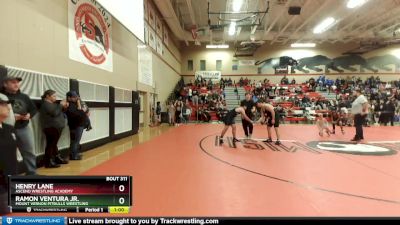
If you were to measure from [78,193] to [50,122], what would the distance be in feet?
12.6

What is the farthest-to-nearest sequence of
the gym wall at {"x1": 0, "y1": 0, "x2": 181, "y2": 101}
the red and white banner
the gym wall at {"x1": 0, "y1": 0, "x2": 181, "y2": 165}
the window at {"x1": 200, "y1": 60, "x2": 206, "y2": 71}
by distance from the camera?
the window at {"x1": 200, "y1": 60, "x2": 206, "y2": 71} → the red and white banner → the gym wall at {"x1": 0, "y1": 0, "x2": 181, "y2": 165} → the gym wall at {"x1": 0, "y1": 0, "x2": 181, "y2": 101}

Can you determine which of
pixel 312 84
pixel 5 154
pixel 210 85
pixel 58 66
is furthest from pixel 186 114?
pixel 5 154

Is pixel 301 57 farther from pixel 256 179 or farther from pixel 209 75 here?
pixel 256 179

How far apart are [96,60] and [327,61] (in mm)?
24188

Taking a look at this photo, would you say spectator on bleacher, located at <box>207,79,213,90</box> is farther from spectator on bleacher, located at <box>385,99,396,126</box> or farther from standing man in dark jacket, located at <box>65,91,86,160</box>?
standing man in dark jacket, located at <box>65,91,86,160</box>

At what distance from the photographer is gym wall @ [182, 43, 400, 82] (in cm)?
2609

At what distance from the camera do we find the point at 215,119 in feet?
63.3

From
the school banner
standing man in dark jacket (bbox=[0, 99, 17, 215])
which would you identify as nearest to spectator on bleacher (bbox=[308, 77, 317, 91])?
the school banner

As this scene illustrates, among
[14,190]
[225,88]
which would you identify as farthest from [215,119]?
[14,190]

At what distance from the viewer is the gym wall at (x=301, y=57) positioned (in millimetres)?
26094

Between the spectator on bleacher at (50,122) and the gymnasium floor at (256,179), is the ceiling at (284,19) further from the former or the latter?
the spectator on bleacher at (50,122)

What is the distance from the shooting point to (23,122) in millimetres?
3553

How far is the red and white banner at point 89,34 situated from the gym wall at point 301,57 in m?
18.8

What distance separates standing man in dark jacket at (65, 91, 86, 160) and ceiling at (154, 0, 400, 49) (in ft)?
32.6
